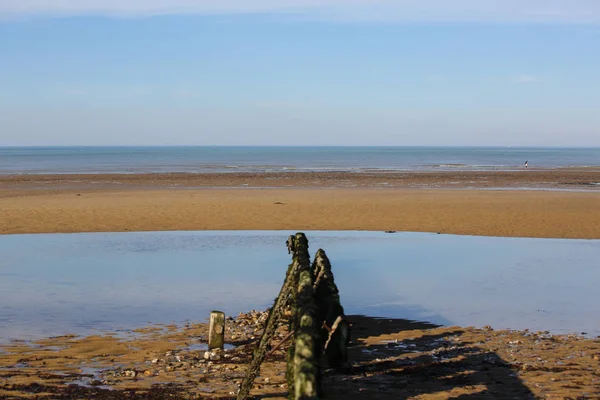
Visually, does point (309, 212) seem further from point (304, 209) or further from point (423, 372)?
point (423, 372)

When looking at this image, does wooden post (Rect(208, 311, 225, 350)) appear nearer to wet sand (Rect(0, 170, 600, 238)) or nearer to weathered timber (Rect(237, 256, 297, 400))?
weathered timber (Rect(237, 256, 297, 400))

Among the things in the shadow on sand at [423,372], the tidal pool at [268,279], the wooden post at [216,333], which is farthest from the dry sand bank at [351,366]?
the tidal pool at [268,279]

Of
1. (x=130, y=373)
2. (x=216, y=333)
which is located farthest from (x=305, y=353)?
(x=216, y=333)

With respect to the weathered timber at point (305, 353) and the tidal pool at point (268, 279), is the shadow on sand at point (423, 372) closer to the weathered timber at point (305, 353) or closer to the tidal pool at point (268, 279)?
the tidal pool at point (268, 279)

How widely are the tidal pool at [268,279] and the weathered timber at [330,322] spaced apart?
4302 millimetres

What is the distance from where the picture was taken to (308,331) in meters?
5.79

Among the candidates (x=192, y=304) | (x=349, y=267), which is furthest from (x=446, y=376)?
(x=349, y=267)

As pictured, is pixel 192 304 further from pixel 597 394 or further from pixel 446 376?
pixel 597 394

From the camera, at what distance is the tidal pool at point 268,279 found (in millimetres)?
12852

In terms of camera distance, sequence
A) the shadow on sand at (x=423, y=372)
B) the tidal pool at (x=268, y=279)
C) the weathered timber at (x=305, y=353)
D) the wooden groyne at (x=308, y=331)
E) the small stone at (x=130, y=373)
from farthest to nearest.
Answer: the tidal pool at (x=268, y=279) → the small stone at (x=130, y=373) → the shadow on sand at (x=423, y=372) → the wooden groyne at (x=308, y=331) → the weathered timber at (x=305, y=353)

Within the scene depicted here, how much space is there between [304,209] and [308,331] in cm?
2678

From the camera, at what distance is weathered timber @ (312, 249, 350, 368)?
275 inches

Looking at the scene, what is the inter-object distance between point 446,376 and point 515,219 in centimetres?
2133

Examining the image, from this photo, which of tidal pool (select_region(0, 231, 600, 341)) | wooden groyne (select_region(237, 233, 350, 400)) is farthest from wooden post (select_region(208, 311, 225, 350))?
tidal pool (select_region(0, 231, 600, 341))
